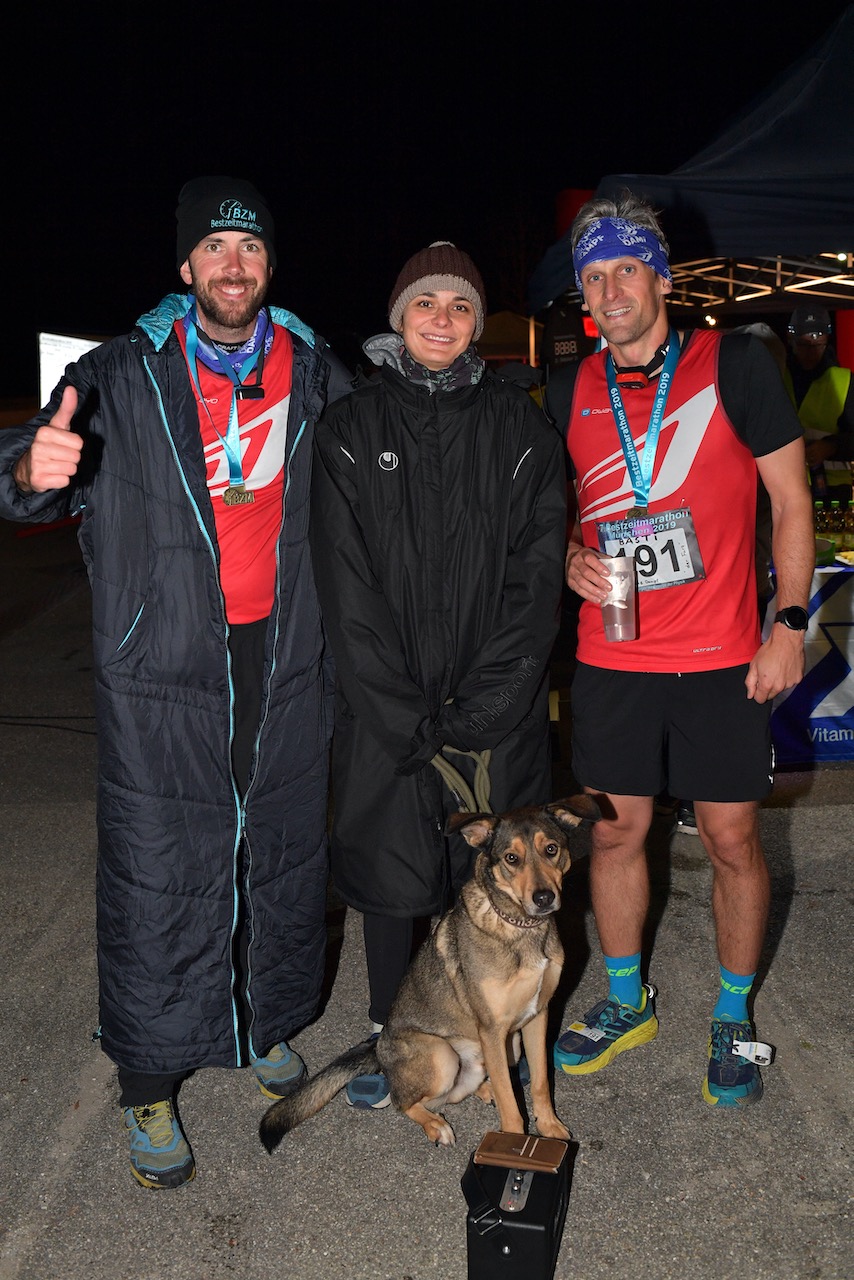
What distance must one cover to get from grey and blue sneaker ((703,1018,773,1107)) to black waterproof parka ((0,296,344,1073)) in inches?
50.6

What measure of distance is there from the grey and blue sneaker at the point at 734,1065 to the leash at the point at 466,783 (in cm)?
100

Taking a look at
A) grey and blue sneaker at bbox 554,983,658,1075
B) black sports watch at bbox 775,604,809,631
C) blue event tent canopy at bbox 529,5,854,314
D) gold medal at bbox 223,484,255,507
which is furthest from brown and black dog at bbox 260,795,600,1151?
blue event tent canopy at bbox 529,5,854,314

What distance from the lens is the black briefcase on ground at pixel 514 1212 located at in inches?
85.5

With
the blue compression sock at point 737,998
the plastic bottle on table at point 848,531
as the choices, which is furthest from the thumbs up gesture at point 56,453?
the plastic bottle on table at point 848,531

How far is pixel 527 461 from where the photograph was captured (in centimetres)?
274

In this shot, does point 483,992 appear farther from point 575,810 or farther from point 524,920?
point 575,810

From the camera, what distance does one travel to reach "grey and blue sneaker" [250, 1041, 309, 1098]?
3.03 metres

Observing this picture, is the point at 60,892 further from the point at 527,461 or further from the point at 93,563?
the point at 527,461

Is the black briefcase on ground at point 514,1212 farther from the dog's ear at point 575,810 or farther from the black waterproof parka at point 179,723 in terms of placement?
the black waterproof parka at point 179,723

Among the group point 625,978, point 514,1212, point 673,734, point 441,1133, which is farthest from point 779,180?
point 514,1212

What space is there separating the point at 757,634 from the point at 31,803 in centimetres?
419

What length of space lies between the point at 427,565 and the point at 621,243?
3.63 feet

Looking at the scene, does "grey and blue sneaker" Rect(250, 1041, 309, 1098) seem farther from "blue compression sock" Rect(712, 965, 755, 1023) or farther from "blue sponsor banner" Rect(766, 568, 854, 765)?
"blue sponsor banner" Rect(766, 568, 854, 765)

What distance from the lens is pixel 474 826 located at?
261 centimetres
